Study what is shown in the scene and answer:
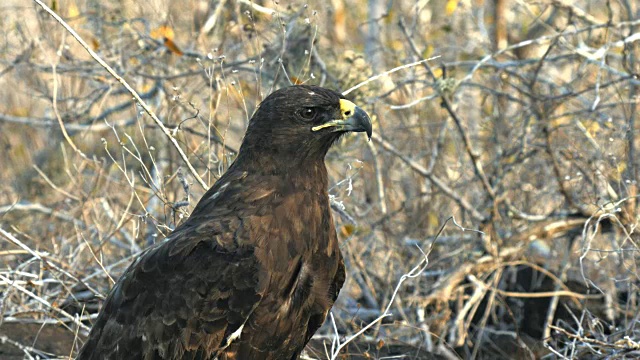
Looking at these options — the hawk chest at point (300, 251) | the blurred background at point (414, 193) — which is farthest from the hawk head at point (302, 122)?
the blurred background at point (414, 193)

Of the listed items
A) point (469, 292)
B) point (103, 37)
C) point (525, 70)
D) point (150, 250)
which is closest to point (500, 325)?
point (469, 292)

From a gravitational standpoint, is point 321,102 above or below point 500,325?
above

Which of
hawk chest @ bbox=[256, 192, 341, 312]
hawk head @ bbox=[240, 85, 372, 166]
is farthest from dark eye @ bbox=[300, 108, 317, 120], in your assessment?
hawk chest @ bbox=[256, 192, 341, 312]

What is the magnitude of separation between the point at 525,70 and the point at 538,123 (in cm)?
116

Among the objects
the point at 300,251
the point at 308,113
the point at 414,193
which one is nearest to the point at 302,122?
the point at 308,113

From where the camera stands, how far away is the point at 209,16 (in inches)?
283

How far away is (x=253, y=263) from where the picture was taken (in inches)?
147

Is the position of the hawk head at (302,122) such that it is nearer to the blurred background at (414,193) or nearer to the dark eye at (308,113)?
the dark eye at (308,113)

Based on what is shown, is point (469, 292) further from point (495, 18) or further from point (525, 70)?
point (495, 18)

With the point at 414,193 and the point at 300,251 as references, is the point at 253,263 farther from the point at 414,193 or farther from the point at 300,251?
the point at 414,193

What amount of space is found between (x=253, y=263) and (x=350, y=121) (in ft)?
2.32

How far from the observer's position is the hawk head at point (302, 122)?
3.96 metres

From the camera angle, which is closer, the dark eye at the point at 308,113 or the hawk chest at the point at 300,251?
the hawk chest at the point at 300,251

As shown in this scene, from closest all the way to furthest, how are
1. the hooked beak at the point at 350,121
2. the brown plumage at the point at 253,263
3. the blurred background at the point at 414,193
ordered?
the brown plumage at the point at 253,263 → the hooked beak at the point at 350,121 → the blurred background at the point at 414,193
